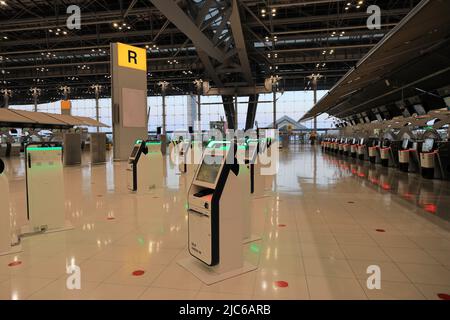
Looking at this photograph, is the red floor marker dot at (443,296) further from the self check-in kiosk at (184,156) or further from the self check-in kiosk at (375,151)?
the self check-in kiosk at (375,151)

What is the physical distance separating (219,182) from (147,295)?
42.4 inches

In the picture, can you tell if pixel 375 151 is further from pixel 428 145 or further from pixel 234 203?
pixel 234 203

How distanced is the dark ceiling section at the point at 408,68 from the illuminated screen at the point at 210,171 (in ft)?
8.95

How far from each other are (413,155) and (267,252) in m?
8.22

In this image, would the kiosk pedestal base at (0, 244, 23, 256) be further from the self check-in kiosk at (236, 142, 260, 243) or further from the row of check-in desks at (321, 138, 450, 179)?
the row of check-in desks at (321, 138, 450, 179)

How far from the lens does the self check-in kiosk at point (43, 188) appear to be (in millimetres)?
3963

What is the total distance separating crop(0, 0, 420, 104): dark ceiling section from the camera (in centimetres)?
1370

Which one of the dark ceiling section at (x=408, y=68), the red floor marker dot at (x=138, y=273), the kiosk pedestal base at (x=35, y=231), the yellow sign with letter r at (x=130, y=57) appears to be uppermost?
the yellow sign with letter r at (x=130, y=57)

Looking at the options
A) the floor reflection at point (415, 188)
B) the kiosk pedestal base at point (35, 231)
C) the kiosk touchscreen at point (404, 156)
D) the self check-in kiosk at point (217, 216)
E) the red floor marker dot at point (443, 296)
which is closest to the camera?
the red floor marker dot at point (443, 296)

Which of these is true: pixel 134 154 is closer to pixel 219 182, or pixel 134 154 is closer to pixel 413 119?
pixel 219 182

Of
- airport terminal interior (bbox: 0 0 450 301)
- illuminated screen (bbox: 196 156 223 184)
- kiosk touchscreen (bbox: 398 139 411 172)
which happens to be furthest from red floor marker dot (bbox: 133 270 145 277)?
kiosk touchscreen (bbox: 398 139 411 172)

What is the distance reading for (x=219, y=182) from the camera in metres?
2.68

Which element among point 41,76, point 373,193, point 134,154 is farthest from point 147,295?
point 41,76

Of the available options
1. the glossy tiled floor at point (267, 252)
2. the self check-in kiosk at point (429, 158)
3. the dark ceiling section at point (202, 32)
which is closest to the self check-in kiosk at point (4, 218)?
the glossy tiled floor at point (267, 252)
